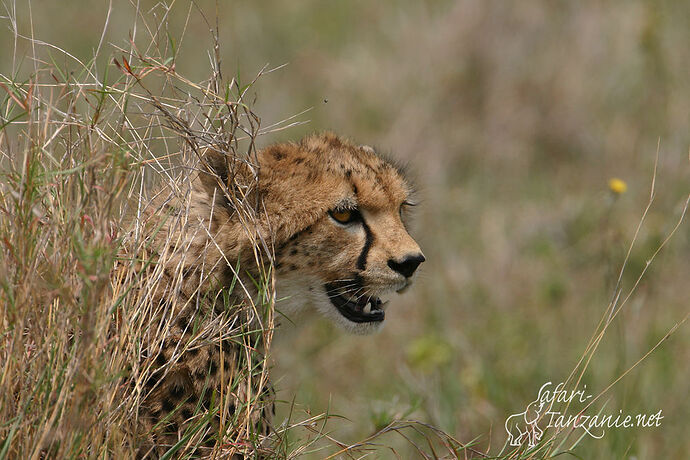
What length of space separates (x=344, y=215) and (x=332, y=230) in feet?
0.19

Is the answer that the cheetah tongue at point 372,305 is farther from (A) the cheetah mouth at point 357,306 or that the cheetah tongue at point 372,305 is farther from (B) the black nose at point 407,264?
(B) the black nose at point 407,264

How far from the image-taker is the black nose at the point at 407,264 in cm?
250

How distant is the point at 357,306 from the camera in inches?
105

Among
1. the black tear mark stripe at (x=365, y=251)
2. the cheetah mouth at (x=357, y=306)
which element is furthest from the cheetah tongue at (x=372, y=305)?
the black tear mark stripe at (x=365, y=251)

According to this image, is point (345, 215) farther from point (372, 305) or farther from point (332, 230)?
point (372, 305)

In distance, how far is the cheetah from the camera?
2.28 m

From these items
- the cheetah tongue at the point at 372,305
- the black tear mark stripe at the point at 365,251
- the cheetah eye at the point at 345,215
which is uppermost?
the cheetah eye at the point at 345,215

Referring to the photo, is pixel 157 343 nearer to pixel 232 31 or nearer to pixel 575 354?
pixel 575 354

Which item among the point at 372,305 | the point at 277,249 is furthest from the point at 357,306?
the point at 277,249

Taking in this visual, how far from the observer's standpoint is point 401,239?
255 cm

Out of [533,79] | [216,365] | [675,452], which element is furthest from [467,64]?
[216,365]

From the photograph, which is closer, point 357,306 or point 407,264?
point 407,264

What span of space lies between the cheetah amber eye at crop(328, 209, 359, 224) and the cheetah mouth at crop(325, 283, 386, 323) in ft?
0.64

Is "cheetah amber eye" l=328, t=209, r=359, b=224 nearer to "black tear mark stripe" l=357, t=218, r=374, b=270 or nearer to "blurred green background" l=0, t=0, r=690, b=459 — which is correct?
"black tear mark stripe" l=357, t=218, r=374, b=270
